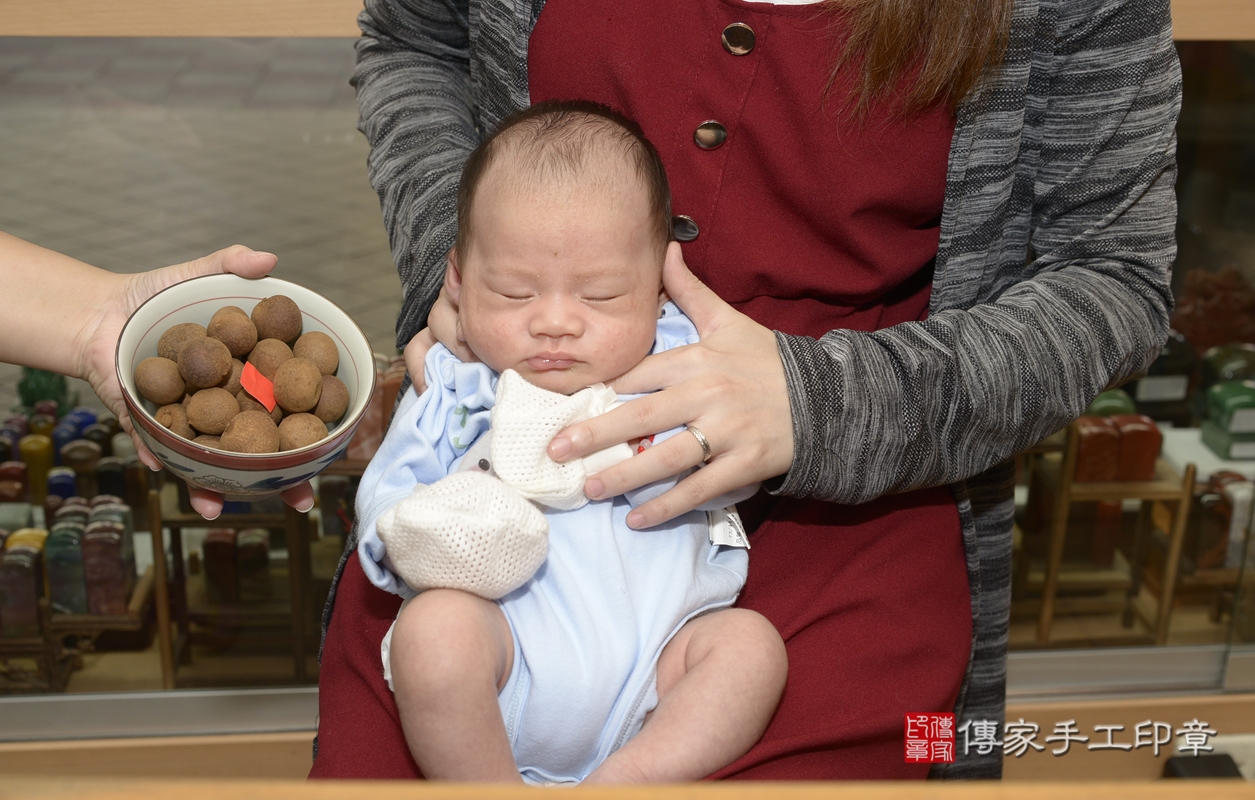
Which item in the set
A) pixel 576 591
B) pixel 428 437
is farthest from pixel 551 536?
pixel 428 437

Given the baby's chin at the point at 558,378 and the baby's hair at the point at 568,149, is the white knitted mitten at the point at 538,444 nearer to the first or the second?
the baby's chin at the point at 558,378

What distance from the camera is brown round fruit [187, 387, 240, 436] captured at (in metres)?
0.94

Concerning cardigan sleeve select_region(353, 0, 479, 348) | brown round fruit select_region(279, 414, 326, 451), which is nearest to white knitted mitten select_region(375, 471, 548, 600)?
brown round fruit select_region(279, 414, 326, 451)

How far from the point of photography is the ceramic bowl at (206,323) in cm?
88

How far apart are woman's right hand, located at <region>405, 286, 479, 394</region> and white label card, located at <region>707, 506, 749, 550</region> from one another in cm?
30

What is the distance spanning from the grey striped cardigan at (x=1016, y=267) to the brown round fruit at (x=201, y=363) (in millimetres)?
249

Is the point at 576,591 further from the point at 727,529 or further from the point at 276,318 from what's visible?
the point at 276,318

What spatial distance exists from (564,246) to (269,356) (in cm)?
32

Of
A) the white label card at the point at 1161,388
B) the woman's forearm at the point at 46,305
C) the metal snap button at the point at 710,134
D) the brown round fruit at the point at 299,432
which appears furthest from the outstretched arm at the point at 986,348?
the white label card at the point at 1161,388

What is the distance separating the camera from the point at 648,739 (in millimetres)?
854

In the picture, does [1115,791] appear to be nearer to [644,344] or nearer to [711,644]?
[711,644]

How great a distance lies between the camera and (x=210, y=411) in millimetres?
938

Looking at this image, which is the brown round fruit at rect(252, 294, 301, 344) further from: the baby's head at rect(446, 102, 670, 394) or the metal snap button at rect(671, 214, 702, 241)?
the metal snap button at rect(671, 214, 702, 241)

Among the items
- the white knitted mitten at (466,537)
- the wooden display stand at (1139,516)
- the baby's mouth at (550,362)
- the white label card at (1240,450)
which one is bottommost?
the wooden display stand at (1139,516)
